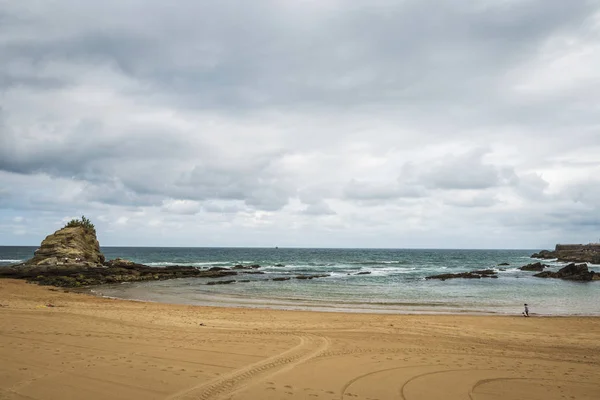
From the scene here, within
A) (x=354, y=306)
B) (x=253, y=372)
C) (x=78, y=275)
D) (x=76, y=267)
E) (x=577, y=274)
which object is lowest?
(x=577, y=274)

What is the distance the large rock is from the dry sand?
39.2 metres

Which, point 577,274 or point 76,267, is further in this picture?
point 577,274

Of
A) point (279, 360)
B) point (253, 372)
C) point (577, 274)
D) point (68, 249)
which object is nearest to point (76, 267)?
point (68, 249)

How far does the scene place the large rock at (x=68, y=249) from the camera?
49.6 m

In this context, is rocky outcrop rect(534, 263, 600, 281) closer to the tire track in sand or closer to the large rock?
the tire track in sand

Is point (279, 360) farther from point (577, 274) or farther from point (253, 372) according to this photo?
point (577, 274)

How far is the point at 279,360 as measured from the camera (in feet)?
32.3

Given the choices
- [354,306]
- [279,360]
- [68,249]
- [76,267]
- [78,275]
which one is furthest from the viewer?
[68,249]

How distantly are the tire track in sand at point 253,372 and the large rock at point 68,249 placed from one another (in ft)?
157

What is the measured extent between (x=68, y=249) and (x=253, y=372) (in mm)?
52525

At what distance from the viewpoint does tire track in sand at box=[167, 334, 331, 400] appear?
7.26m

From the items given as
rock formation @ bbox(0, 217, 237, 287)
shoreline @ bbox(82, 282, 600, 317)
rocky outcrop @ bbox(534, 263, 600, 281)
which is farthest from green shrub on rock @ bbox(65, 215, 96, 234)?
rocky outcrop @ bbox(534, 263, 600, 281)

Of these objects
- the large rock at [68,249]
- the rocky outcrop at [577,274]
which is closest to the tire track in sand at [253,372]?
the large rock at [68,249]

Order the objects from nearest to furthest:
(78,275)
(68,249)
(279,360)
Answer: (279,360), (78,275), (68,249)
